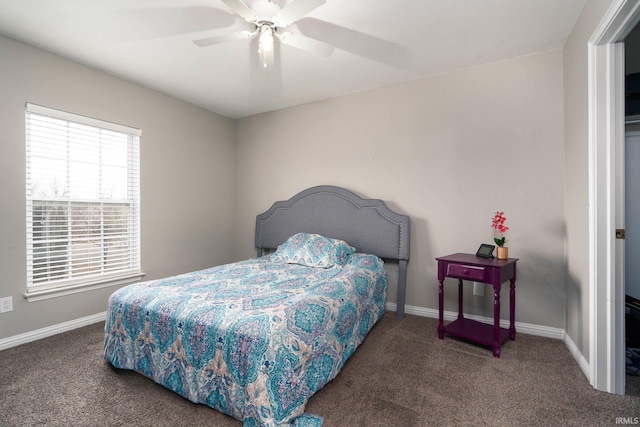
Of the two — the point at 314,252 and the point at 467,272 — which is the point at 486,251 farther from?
the point at 314,252

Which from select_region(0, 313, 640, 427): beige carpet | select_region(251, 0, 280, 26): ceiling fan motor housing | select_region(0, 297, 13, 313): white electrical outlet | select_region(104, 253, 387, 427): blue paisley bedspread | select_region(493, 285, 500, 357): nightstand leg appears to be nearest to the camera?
select_region(104, 253, 387, 427): blue paisley bedspread

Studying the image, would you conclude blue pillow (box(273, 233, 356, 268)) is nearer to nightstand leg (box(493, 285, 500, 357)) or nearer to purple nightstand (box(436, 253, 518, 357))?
purple nightstand (box(436, 253, 518, 357))

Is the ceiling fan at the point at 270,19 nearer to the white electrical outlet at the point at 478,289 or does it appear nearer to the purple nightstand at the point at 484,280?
the purple nightstand at the point at 484,280

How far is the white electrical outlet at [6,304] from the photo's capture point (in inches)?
93.3

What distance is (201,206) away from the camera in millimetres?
3986

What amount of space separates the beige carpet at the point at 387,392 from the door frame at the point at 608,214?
0.22 metres

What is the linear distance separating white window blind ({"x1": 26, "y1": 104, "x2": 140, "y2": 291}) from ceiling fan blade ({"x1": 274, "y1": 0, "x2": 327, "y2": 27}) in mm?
2239

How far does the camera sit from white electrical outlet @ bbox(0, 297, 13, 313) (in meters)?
2.37

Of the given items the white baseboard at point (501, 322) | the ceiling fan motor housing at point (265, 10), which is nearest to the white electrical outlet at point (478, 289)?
the white baseboard at point (501, 322)

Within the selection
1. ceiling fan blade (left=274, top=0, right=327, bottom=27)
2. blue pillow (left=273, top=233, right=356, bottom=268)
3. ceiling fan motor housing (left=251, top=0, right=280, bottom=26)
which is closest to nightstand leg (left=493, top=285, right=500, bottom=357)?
blue pillow (left=273, top=233, right=356, bottom=268)

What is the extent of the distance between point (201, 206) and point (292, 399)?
3.03 m

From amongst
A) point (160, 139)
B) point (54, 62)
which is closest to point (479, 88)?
point (160, 139)

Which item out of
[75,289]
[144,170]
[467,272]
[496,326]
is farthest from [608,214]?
[75,289]

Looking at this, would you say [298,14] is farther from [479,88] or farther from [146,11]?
[479,88]
